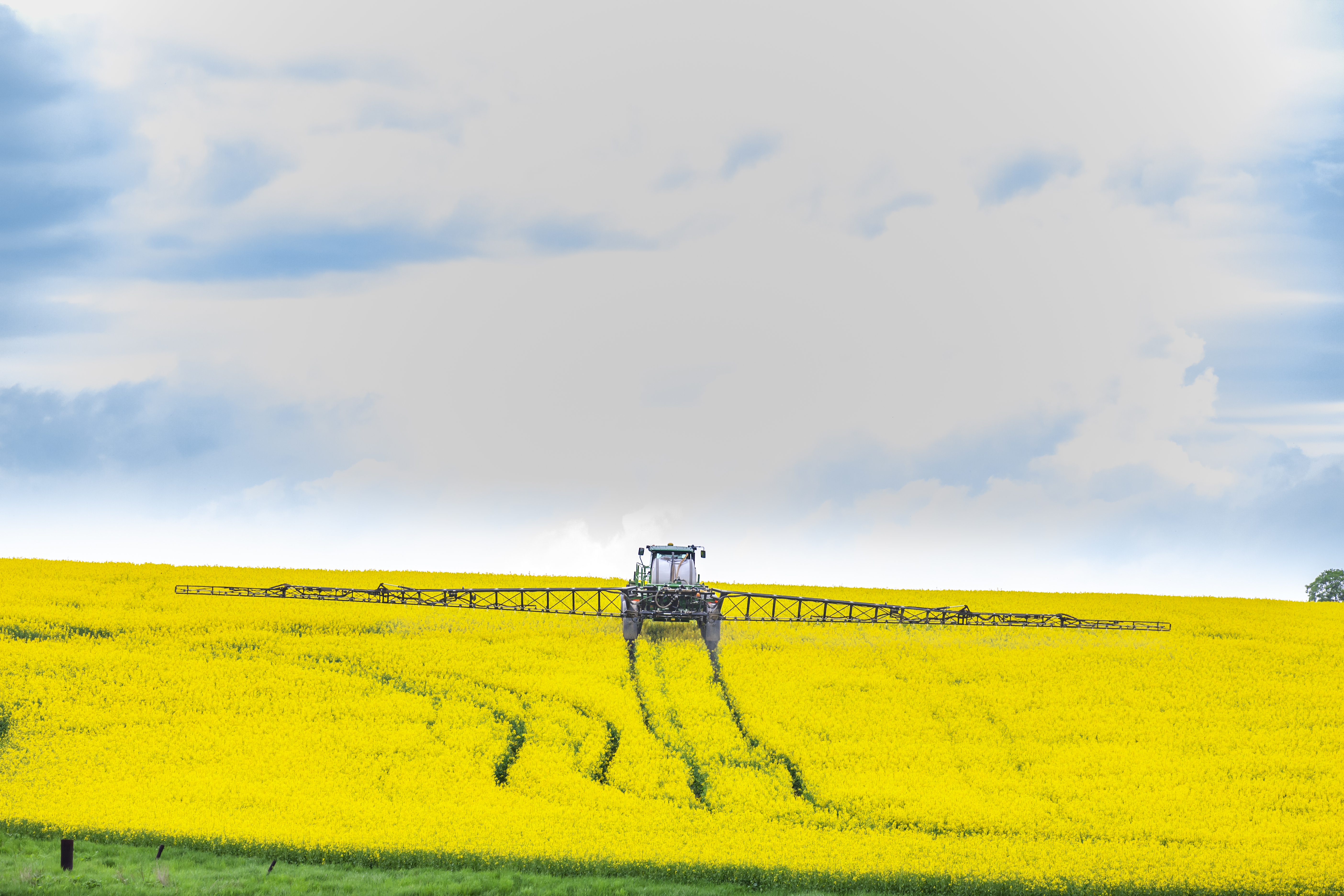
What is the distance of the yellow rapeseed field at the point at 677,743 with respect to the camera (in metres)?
25.7

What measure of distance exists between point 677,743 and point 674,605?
36.0ft

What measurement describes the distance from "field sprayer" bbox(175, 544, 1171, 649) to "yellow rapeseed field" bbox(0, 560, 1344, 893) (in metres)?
0.89

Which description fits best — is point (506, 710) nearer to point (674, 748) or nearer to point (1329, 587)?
point (674, 748)

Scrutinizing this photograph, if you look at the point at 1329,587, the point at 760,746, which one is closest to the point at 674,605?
the point at 760,746

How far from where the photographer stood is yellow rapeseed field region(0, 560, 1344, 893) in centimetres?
2566

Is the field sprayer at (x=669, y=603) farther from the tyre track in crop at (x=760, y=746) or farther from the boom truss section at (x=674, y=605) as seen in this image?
the tyre track in crop at (x=760, y=746)

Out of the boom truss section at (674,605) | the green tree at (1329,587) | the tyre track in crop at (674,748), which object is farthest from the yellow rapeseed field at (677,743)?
the green tree at (1329,587)

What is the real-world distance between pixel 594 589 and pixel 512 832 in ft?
54.3

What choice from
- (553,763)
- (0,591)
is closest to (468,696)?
(553,763)

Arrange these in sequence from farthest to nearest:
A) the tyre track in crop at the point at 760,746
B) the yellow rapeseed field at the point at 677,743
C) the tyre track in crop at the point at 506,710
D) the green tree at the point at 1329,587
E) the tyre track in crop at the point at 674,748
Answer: the green tree at the point at 1329,587 < the tyre track in crop at the point at 506,710 < the tyre track in crop at the point at 760,746 < the tyre track in crop at the point at 674,748 < the yellow rapeseed field at the point at 677,743

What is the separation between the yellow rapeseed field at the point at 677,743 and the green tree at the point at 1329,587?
43.5 metres

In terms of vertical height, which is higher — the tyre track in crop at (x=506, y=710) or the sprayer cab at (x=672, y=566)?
the sprayer cab at (x=672, y=566)

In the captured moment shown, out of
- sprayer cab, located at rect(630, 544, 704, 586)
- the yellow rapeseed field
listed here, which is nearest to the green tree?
the yellow rapeseed field

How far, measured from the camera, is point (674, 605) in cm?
4434
